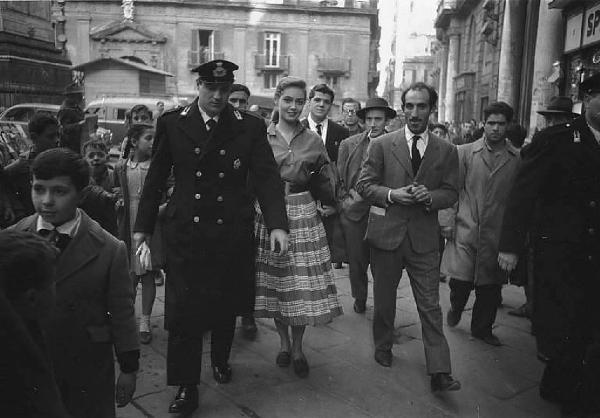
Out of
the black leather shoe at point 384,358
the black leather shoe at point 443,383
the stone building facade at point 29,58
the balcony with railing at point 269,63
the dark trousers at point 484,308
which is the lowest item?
the black leather shoe at point 384,358

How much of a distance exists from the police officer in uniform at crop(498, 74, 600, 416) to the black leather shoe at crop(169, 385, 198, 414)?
2101 mm

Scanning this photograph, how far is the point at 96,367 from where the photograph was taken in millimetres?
2564

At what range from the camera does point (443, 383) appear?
3.90 metres

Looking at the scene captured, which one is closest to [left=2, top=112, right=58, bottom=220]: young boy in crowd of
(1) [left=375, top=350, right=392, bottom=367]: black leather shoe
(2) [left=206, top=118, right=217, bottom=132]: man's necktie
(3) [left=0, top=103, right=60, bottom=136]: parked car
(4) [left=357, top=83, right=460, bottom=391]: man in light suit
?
(2) [left=206, top=118, right=217, bottom=132]: man's necktie

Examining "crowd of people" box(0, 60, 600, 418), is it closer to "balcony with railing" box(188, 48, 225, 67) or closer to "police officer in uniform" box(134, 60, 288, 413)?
"police officer in uniform" box(134, 60, 288, 413)

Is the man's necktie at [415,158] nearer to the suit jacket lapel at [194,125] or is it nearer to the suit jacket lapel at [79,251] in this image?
the suit jacket lapel at [194,125]

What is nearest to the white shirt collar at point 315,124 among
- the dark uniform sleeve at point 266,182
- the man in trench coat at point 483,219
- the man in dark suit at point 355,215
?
the man in dark suit at point 355,215

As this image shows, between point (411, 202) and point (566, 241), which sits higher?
point (411, 202)

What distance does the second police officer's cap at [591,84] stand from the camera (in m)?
3.44

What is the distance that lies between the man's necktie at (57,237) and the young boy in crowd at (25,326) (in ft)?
2.53

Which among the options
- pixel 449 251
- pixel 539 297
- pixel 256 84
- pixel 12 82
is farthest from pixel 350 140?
pixel 256 84

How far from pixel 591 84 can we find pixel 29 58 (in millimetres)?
10481

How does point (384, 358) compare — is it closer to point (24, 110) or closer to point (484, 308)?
point (484, 308)

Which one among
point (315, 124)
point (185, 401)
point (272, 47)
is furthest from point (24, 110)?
point (272, 47)
